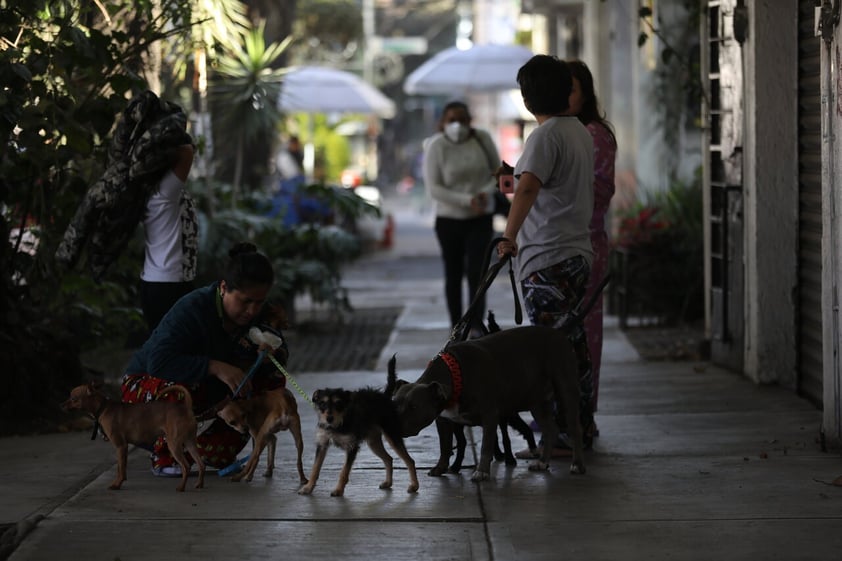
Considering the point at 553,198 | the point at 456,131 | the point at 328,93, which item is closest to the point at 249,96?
the point at 456,131

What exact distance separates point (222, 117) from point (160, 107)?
551cm

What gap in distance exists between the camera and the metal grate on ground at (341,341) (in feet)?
34.4

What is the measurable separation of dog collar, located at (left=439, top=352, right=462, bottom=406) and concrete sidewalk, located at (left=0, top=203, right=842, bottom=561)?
44 centimetres

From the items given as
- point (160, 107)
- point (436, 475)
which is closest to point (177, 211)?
point (160, 107)

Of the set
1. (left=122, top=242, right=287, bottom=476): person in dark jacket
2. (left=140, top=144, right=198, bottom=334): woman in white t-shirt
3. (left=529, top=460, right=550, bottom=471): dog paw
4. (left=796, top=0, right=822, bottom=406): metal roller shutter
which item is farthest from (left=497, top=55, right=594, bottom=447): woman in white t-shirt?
(left=796, top=0, right=822, bottom=406): metal roller shutter

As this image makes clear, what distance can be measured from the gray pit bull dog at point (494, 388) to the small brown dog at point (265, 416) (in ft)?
1.61

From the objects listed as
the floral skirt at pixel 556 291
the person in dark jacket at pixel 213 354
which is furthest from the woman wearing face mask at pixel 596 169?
the person in dark jacket at pixel 213 354

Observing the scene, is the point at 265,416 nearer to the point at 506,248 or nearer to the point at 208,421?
the point at 208,421

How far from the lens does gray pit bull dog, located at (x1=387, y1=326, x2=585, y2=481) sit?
223 inches

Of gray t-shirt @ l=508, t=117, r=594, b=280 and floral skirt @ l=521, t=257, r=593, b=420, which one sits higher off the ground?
gray t-shirt @ l=508, t=117, r=594, b=280

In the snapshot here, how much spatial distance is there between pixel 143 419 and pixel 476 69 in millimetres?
12011

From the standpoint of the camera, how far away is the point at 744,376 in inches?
354

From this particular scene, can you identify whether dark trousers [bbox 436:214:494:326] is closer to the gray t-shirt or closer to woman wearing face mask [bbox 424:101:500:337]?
woman wearing face mask [bbox 424:101:500:337]

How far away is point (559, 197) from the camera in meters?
6.47
